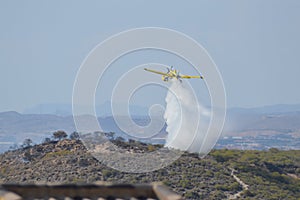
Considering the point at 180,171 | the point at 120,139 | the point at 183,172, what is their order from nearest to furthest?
the point at 183,172
the point at 180,171
the point at 120,139

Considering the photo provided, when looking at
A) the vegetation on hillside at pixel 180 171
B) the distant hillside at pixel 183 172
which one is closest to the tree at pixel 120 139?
the vegetation on hillside at pixel 180 171

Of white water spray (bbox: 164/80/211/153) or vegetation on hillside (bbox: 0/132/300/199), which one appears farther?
white water spray (bbox: 164/80/211/153)

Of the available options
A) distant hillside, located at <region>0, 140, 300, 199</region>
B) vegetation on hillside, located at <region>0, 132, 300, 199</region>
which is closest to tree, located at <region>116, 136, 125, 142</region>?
vegetation on hillside, located at <region>0, 132, 300, 199</region>

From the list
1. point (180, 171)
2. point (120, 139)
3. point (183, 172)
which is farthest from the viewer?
point (120, 139)

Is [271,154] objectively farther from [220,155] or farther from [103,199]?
[103,199]

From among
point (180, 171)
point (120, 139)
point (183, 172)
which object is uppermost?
point (120, 139)

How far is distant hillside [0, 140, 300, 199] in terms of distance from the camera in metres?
58.0

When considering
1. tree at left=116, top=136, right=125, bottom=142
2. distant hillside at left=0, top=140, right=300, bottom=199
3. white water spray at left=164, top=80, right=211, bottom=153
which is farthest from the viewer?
tree at left=116, top=136, right=125, bottom=142

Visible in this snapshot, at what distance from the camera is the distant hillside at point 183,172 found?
58.0m

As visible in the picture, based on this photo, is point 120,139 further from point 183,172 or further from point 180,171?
point 183,172

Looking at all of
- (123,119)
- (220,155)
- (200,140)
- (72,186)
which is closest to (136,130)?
(123,119)

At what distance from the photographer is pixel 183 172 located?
63812mm

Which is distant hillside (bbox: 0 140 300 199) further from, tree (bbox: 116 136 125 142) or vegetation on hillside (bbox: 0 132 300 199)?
tree (bbox: 116 136 125 142)

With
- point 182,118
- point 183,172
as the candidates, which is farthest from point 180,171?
point 182,118
